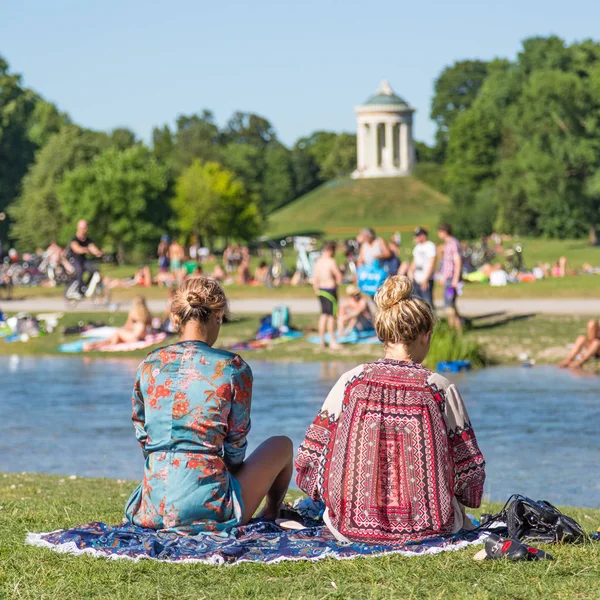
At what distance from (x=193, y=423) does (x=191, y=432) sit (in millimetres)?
44

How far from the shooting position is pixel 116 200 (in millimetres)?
69188

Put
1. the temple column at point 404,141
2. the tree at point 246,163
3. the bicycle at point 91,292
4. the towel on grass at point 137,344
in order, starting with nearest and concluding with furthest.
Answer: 1. the towel on grass at point 137,344
2. the bicycle at point 91,292
3. the tree at point 246,163
4. the temple column at point 404,141

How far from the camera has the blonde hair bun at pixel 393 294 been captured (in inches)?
191

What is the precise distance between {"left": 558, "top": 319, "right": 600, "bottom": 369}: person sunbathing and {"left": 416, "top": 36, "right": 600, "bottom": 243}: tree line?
3861 cm

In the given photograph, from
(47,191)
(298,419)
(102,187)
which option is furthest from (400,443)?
(47,191)

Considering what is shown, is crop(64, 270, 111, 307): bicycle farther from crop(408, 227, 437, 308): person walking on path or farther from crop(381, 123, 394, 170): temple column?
crop(381, 123, 394, 170): temple column

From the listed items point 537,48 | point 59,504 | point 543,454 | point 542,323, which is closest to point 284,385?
point 543,454

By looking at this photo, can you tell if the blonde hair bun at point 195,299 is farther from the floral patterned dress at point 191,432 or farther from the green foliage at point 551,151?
the green foliage at point 551,151

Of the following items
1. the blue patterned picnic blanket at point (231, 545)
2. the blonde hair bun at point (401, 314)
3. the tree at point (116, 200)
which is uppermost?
the tree at point (116, 200)

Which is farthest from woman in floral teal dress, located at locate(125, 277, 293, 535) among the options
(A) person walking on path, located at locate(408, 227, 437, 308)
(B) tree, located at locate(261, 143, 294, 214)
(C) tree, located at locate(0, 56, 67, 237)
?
(B) tree, located at locate(261, 143, 294, 214)

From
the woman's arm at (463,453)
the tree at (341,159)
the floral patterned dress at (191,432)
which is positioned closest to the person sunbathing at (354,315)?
the floral patterned dress at (191,432)

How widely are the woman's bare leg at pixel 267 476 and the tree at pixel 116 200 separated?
63822mm

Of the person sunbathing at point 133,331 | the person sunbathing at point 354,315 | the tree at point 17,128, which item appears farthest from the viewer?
the tree at point 17,128

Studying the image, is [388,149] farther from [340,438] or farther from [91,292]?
[340,438]
